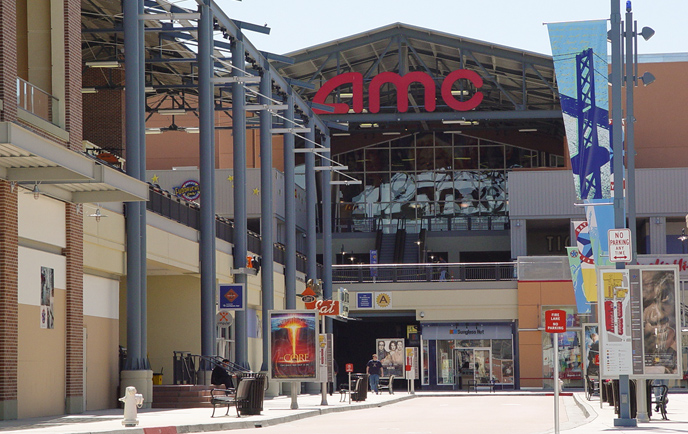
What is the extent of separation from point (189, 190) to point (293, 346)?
2972cm

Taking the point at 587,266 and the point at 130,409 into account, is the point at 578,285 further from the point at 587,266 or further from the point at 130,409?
the point at 130,409

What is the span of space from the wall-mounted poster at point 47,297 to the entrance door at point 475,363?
31603 mm

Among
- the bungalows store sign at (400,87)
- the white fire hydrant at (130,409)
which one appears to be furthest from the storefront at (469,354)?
the white fire hydrant at (130,409)

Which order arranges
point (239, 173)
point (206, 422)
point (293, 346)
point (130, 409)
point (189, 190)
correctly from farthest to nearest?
1. point (189, 190)
2. point (239, 173)
3. point (293, 346)
4. point (206, 422)
5. point (130, 409)

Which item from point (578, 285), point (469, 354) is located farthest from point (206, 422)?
point (469, 354)

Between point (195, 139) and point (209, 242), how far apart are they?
1176 inches

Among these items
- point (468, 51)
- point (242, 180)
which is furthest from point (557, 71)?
point (468, 51)

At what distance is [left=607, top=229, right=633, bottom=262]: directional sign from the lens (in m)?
19.5

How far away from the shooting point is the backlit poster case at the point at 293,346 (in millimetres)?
26734

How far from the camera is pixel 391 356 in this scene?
53.8 meters

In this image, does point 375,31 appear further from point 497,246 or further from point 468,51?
point 497,246

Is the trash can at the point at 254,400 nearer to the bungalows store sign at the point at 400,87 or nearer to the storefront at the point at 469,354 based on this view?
the storefront at the point at 469,354

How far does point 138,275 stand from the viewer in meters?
27.5

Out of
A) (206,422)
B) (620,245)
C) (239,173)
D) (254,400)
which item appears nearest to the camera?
(620,245)
